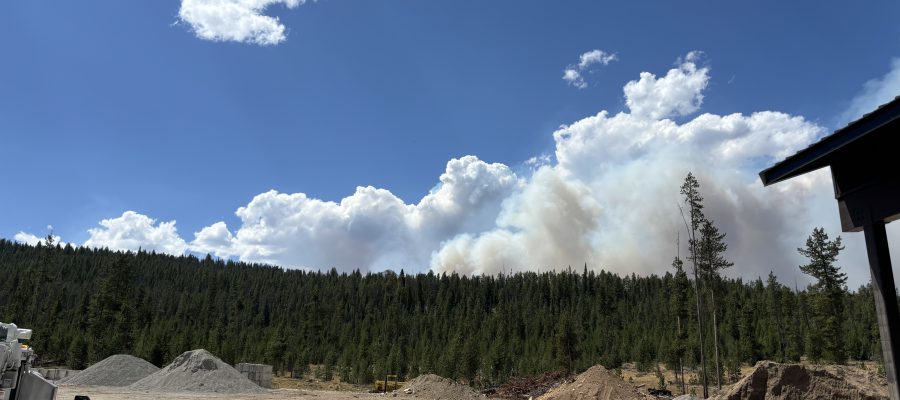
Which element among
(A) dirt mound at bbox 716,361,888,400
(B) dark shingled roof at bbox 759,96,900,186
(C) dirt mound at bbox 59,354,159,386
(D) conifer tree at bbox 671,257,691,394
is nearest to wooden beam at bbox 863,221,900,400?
(B) dark shingled roof at bbox 759,96,900,186

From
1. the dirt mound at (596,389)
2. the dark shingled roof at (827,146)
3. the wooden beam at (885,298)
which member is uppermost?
the dark shingled roof at (827,146)

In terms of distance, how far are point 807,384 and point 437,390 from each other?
87.5 ft

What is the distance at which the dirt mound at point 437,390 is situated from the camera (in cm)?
4225

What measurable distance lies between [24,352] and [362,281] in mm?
179348

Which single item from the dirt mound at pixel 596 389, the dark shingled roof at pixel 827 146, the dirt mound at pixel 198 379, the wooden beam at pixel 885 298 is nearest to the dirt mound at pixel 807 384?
the dirt mound at pixel 596 389

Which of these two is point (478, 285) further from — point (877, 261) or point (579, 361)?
point (877, 261)

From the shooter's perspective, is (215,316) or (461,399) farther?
(215,316)

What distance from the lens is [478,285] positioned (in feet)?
609

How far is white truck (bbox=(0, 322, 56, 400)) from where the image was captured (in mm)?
10719

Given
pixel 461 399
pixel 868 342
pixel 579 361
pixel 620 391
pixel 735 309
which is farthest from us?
pixel 735 309

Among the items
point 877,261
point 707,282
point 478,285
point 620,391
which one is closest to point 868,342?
point 707,282

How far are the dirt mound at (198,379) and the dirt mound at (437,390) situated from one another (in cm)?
1183

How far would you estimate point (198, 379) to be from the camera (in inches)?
1769

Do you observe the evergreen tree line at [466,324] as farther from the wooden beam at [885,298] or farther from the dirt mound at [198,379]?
the wooden beam at [885,298]
